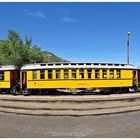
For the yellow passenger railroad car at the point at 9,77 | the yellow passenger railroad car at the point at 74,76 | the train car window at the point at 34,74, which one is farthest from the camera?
the yellow passenger railroad car at the point at 9,77

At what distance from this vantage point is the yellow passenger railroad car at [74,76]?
23641 mm

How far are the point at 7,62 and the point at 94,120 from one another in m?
34.4

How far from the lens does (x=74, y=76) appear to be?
2372 cm

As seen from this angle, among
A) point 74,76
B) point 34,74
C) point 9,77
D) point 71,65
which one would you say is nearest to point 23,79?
point 9,77

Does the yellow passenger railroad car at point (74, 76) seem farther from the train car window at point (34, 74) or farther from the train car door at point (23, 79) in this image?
the train car door at point (23, 79)

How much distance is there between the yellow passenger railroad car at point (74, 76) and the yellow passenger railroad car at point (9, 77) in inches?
84.2

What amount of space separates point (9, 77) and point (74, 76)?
6.71 m

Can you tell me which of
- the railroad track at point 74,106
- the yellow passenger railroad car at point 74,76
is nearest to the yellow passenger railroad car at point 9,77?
the yellow passenger railroad car at point 74,76

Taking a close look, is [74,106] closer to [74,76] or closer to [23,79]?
[74,76]

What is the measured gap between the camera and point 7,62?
4725 centimetres

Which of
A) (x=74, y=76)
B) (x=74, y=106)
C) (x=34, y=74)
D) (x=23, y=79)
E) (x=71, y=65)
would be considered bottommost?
(x=74, y=106)

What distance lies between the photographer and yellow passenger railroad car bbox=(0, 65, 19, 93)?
2641 cm

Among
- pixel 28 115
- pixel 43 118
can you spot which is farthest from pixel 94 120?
pixel 28 115

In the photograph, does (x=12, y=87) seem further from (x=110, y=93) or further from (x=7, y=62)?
(x=7, y=62)
